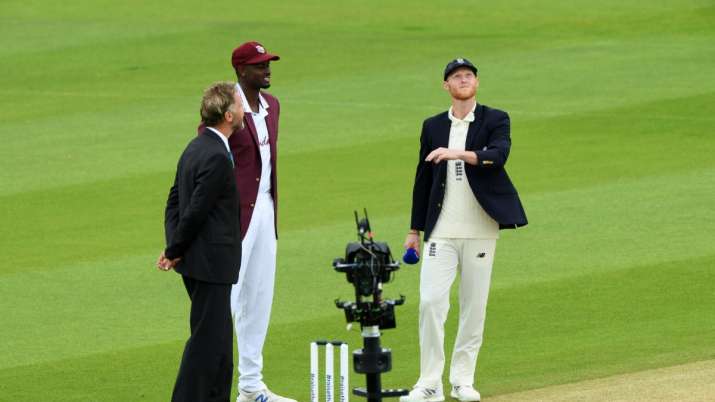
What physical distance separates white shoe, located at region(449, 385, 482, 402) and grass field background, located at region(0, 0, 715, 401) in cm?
30

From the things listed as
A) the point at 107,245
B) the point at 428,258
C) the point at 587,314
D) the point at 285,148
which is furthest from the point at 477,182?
the point at 285,148

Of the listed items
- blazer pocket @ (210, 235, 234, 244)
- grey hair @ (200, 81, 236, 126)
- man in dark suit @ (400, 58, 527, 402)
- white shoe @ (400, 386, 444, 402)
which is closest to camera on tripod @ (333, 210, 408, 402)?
blazer pocket @ (210, 235, 234, 244)

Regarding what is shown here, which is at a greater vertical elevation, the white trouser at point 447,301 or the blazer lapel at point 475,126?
the blazer lapel at point 475,126

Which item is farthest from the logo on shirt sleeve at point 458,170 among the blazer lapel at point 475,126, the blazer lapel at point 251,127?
the blazer lapel at point 251,127

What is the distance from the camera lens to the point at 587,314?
12.6 metres

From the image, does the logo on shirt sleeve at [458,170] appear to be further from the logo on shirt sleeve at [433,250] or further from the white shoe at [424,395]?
the white shoe at [424,395]

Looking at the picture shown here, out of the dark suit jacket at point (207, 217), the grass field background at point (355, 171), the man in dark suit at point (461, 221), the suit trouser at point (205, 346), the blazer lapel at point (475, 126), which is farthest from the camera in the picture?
the grass field background at point (355, 171)

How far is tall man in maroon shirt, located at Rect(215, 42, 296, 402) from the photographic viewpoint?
10430mm

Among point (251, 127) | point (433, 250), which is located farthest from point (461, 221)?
point (251, 127)

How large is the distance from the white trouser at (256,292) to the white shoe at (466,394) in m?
1.20

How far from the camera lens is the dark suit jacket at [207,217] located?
9344 mm

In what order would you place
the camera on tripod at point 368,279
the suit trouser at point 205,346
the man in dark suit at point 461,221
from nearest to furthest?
the camera on tripod at point 368,279, the suit trouser at point 205,346, the man in dark suit at point 461,221

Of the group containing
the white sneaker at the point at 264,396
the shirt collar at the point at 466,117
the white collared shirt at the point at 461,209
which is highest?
the shirt collar at the point at 466,117

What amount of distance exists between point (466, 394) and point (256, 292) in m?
1.44
